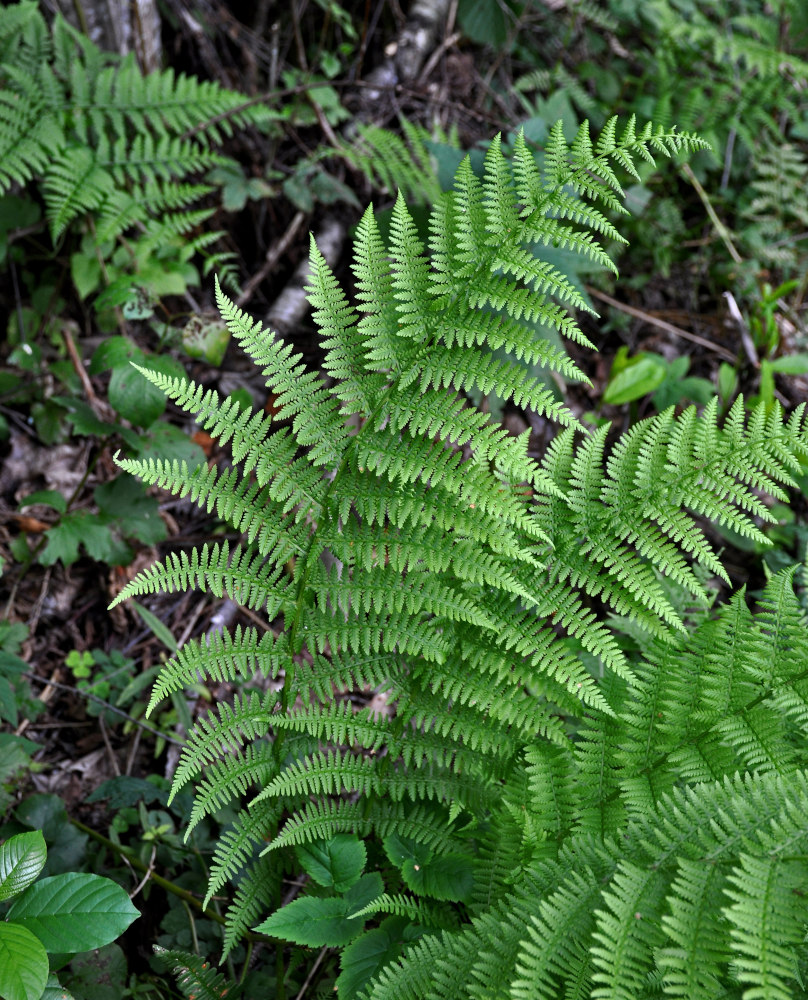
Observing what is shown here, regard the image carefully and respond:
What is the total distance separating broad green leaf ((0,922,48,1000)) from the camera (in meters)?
1.49

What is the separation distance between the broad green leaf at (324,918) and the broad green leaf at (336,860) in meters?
0.03

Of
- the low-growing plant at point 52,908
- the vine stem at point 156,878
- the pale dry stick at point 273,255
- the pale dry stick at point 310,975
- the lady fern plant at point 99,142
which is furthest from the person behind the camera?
the pale dry stick at point 273,255

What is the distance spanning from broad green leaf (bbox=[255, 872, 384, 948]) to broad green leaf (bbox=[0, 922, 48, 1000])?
0.44m

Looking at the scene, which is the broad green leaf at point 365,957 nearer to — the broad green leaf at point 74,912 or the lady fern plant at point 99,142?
the broad green leaf at point 74,912

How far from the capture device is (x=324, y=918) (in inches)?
69.5

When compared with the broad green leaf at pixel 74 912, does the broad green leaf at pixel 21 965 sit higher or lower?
higher

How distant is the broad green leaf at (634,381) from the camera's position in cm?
346

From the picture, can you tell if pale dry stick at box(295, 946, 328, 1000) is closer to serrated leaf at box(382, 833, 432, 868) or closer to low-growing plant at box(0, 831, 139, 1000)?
serrated leaf at box(382, 833, 432, 868)

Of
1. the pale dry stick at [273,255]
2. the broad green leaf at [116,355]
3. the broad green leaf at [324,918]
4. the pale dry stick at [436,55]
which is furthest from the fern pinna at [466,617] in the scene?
the pale dry stick at [436,55]

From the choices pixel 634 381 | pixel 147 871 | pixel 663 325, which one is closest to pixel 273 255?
pixel 634 381

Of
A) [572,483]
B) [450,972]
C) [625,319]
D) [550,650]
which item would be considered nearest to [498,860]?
[450,972]

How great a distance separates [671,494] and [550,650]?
1.72ft

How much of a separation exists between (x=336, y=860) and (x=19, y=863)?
2.39ft

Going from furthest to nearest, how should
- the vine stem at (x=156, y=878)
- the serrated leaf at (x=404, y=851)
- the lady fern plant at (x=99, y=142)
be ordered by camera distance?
the lady fern plant at (x=99, y=142) → the vine stem at (x=156, y=878) → the serrated leaf at (x=404, y=851)
